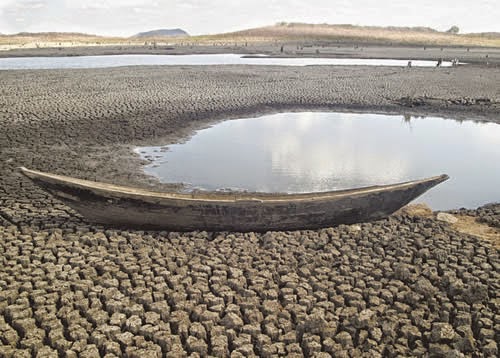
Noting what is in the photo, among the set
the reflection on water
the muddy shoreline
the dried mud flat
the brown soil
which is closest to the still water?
the muddy shoreline

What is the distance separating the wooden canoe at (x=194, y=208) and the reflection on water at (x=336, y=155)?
3142mm

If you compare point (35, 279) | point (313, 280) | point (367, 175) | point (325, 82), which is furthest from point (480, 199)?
point (325, 82)

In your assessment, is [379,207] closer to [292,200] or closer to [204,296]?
[292,200]

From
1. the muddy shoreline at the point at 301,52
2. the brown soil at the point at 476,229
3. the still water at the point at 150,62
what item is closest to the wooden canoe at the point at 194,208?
the brown soil at the point at 476,229

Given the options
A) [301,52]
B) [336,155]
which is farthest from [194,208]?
[301,52]

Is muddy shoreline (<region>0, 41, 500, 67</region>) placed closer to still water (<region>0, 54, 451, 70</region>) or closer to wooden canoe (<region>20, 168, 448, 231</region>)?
still water (<region>0, 54, 451, 70</region>)

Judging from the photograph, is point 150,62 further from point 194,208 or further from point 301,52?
point 194,208

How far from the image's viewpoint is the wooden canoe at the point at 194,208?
648 cm

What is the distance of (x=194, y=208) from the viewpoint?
646 cm

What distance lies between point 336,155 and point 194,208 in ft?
24.9

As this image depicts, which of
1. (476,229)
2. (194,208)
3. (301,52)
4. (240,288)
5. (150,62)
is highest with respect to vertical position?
(301,52)

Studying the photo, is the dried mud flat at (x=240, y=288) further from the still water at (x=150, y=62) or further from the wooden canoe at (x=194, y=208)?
the still water at (x=150, y=62)

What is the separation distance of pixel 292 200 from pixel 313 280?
1510 mm

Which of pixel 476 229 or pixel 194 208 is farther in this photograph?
pixel 476 229
